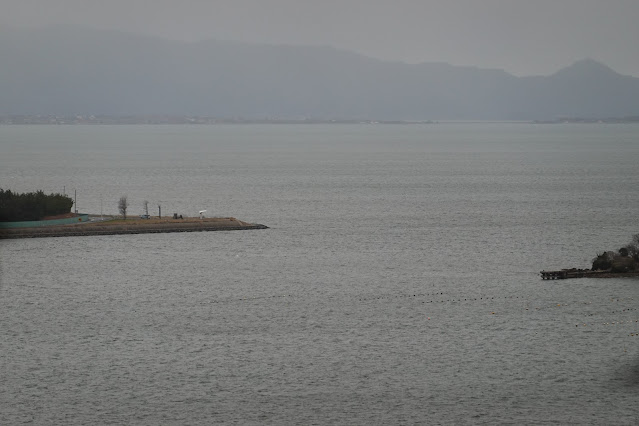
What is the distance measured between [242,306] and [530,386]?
16.6 m

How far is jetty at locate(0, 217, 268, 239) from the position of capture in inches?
2709

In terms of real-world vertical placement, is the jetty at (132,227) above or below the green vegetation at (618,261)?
above

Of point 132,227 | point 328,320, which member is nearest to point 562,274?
point 328,320

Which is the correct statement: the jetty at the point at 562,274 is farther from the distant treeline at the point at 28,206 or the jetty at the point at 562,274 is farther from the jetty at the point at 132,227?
the distant treeline at the point at 28,206

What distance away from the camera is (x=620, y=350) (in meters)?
40.8

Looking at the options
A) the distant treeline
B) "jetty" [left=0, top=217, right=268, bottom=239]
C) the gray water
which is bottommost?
the gray water

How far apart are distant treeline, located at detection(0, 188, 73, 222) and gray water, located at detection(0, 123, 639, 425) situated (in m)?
3.65

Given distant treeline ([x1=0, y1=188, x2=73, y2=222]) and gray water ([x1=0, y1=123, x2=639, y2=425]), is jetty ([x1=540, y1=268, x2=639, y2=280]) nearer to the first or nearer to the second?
gray water ([x1=0, y1=123, x2=639, y2=425])

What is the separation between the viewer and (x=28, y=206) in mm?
70625

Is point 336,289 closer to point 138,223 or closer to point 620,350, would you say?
point 620,350

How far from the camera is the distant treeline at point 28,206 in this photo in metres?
69.4

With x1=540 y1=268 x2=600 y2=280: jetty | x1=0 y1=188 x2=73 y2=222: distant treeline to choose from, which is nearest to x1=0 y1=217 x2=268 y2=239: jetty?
x1=0 y1=188 x2=73 y2=222: distant treeline

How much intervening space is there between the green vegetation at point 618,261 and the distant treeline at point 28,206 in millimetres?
37000

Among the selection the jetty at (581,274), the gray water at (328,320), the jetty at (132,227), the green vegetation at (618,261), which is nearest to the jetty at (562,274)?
the jetty at (581,274)
